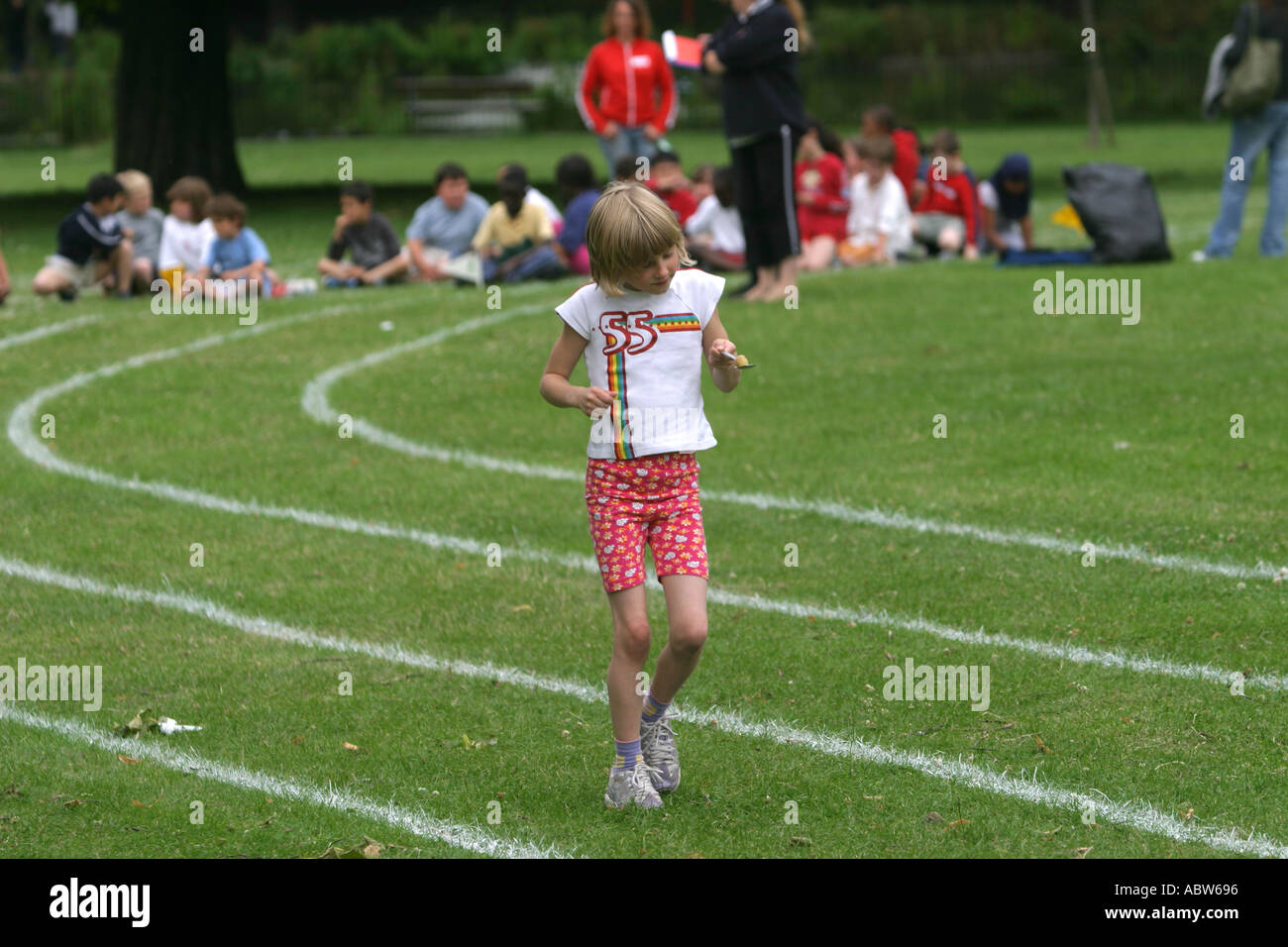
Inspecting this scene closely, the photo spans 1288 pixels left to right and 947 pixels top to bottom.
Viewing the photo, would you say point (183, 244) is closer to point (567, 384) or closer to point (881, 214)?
point (881, 214)

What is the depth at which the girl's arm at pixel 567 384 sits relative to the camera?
5230 mm

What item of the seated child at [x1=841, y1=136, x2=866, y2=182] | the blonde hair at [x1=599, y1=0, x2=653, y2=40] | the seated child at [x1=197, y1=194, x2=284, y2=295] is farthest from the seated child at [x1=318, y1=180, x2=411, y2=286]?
the seated child at [x1=841, y1=136, x2=866, y2=182]

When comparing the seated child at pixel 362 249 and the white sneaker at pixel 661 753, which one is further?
the seated child at pixel 362 249

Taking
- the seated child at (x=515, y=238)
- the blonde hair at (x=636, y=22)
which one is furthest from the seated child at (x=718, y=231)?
the blonde hair at (x=636, y=22)

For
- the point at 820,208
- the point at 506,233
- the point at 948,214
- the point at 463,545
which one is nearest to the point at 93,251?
the point at 506,233

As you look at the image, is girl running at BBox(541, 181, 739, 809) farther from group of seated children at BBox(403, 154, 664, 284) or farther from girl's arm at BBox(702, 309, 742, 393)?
group of seated children at BBox(403, 154, 664, 284)

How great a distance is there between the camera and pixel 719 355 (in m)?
5.33

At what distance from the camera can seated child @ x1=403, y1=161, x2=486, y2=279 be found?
17.3 m

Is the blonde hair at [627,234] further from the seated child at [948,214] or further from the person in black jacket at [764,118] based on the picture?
the seated child at [948,214]

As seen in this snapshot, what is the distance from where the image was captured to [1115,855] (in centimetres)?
481

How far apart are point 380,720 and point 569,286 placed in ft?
33.9

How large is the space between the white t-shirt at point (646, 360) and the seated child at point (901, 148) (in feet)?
44.5

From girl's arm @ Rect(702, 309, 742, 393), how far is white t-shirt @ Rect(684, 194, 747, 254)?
1200 centimetres
